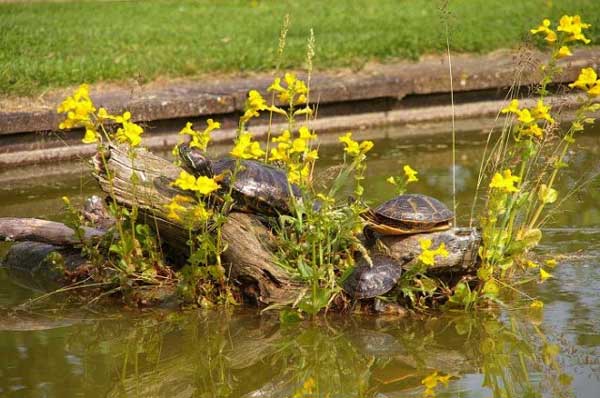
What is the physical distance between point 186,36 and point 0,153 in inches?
110

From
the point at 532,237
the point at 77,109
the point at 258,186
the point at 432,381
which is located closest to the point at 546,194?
the point at 532,237

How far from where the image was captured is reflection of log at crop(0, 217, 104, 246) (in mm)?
5148

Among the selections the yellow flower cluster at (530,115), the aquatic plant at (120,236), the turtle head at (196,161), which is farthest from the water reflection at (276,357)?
the yellow flower cluster at (530,115)

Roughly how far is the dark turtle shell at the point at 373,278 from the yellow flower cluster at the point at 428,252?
187 millimetres

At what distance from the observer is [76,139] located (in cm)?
754

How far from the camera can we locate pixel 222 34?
32.3 feet

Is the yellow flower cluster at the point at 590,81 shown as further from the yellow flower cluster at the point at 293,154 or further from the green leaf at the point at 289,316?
the green leaf at the point at 289,316

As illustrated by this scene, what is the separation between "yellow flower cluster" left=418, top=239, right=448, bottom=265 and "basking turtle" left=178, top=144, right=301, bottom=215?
69cm

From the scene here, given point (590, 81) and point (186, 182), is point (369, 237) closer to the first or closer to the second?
point (186, 182)

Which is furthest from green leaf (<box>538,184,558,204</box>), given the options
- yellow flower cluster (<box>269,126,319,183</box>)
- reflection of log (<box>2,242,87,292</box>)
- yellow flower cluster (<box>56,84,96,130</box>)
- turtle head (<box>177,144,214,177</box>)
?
reflection of log (<box>2,242,87,292</box>)

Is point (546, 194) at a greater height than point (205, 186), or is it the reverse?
point (205, 186)

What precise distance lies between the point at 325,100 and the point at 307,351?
4201 millimetres

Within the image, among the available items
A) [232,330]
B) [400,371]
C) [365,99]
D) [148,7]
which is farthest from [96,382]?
[148,7]

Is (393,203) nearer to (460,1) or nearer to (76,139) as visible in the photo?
(76,139)
